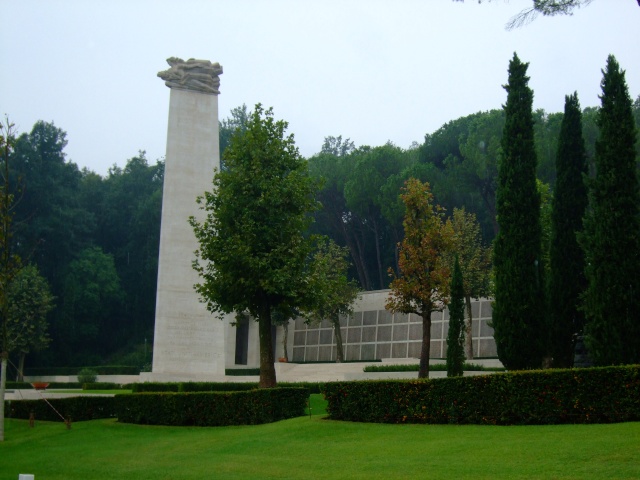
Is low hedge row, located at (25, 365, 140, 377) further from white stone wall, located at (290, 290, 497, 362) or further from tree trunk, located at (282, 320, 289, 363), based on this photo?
white stone wall, located at (290, 290, 497, 362)

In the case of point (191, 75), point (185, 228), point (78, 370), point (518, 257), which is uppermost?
point (191, 75)

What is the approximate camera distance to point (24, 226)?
61469mm

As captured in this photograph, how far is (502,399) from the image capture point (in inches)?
656

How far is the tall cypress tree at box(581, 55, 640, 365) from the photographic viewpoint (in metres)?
18.7

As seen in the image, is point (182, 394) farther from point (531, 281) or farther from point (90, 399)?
point (531, 281)

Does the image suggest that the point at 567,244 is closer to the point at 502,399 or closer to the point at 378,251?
the point at 502,399

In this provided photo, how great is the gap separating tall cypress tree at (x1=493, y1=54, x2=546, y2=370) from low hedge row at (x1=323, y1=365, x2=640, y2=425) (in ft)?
15.6

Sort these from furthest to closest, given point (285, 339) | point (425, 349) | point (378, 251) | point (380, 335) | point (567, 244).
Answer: point (378, 251) < point (285, 339) < point (380, 335) < point (425, 349) < point (567, 244)

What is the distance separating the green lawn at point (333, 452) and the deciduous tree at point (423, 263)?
12.0m

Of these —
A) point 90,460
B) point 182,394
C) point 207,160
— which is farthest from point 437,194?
point 90,460

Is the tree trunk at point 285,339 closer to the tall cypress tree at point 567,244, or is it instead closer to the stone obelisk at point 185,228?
the stone obelisk at point 185,228

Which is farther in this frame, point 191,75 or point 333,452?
point 191,75

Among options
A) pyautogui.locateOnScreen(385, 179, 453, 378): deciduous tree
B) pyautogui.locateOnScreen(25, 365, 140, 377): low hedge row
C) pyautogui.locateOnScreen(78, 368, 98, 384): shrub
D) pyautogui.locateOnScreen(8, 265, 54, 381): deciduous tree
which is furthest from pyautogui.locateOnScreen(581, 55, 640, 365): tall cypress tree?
pyautogui.locateOnScreen(8, 265, 54, 381): deciduous tree

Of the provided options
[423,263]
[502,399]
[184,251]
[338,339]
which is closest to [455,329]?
[423,263]
